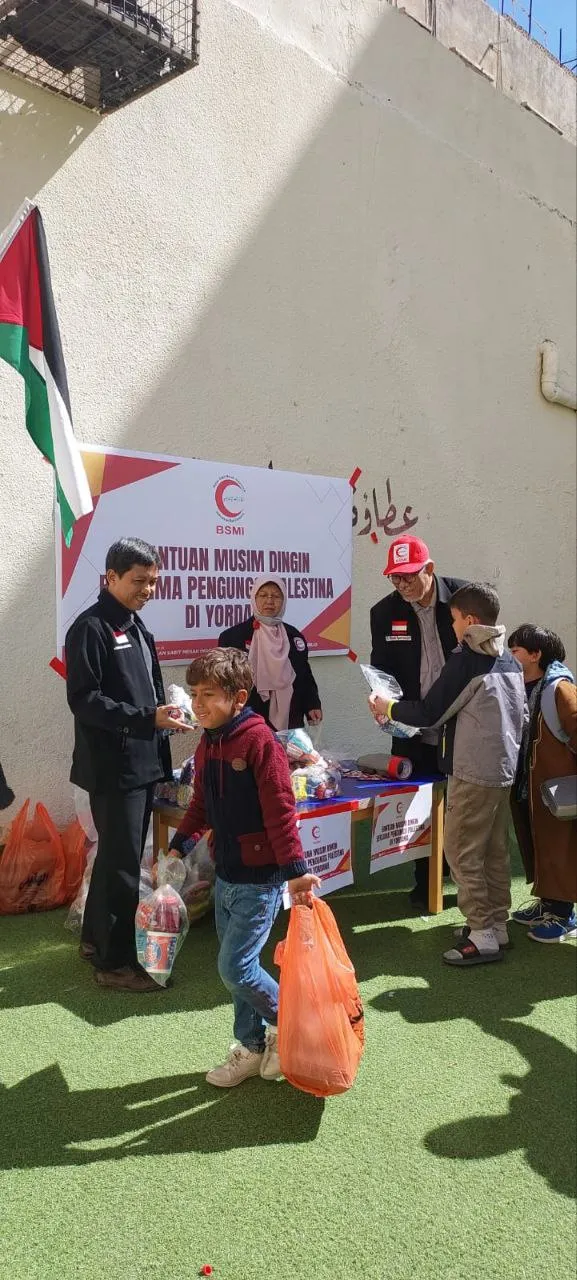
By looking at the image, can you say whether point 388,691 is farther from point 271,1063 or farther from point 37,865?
point 37,865

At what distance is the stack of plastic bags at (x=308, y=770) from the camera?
4207mm

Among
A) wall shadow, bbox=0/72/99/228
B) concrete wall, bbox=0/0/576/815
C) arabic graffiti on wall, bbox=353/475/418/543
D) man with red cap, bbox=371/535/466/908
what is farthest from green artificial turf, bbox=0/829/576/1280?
wall shadow, bbox=0/72/99/228

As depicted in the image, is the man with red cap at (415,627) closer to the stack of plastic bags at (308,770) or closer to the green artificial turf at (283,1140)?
the stack of plastic bags at (308,770)

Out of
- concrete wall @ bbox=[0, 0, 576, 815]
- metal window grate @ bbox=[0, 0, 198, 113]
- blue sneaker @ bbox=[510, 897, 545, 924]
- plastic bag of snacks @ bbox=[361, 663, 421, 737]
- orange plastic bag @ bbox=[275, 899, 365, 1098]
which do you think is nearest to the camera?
orange plastic bag @ bbox=[275, 899, 365, 1098]

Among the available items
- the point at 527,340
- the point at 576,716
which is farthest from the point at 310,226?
the point at 576,716

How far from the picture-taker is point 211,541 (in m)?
5.69

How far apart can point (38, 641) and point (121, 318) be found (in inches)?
76.0

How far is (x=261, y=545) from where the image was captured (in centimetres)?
597

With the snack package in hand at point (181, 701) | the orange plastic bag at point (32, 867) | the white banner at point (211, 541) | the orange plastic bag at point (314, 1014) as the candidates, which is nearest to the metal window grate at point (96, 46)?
the white banner at point (211, 541)

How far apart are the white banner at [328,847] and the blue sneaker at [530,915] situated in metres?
0.98

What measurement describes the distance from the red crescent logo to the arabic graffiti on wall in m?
1.14

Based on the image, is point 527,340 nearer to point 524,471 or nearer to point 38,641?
point 524,471

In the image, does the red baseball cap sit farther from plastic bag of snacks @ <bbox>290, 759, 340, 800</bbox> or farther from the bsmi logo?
the bsmi logo

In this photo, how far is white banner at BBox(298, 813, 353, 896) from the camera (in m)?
4.00
